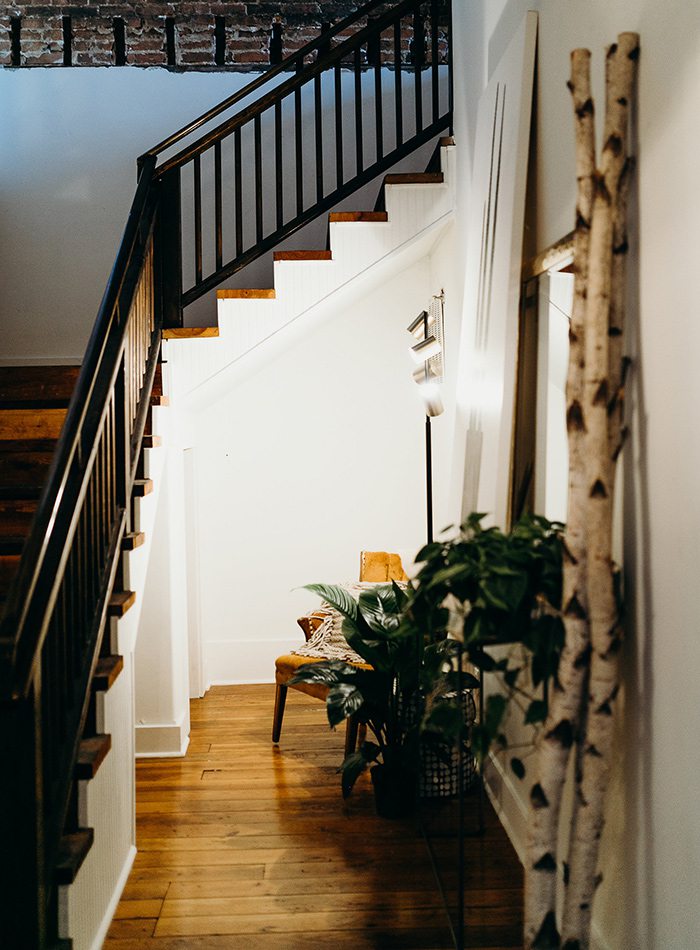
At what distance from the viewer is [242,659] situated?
18.2 ft

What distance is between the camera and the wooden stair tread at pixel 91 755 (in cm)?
245

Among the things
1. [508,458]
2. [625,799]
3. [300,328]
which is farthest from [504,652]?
[300,328]

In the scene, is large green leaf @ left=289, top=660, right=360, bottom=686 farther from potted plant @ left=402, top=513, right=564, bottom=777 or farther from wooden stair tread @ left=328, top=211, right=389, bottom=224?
wooden stair tread @ left=328, top=211, right=389, bottom=224

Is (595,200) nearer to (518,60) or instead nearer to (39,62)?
(518,60)

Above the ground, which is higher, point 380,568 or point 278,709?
point 380,568

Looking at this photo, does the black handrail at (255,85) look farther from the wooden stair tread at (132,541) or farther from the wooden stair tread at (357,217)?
the wooden stair tread at (132,541)

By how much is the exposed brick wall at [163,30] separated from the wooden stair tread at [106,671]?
4.21 metres

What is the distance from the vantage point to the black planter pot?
3465mm

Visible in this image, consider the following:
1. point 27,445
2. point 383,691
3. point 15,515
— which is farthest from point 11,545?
point 383,691

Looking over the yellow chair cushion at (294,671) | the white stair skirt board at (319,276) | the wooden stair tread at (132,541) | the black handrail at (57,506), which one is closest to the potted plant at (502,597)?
the black handrail at (57,506)

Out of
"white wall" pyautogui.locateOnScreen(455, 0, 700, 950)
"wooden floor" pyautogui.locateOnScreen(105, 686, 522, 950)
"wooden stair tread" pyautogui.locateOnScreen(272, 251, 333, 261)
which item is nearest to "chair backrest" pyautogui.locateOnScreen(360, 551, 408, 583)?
"wooden floor" pyautogui.locateOnScreen(105, 686, 522, 950)

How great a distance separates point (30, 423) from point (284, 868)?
2.29 meters

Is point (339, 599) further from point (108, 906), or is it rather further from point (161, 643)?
point (108, 906)

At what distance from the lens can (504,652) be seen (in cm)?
299
